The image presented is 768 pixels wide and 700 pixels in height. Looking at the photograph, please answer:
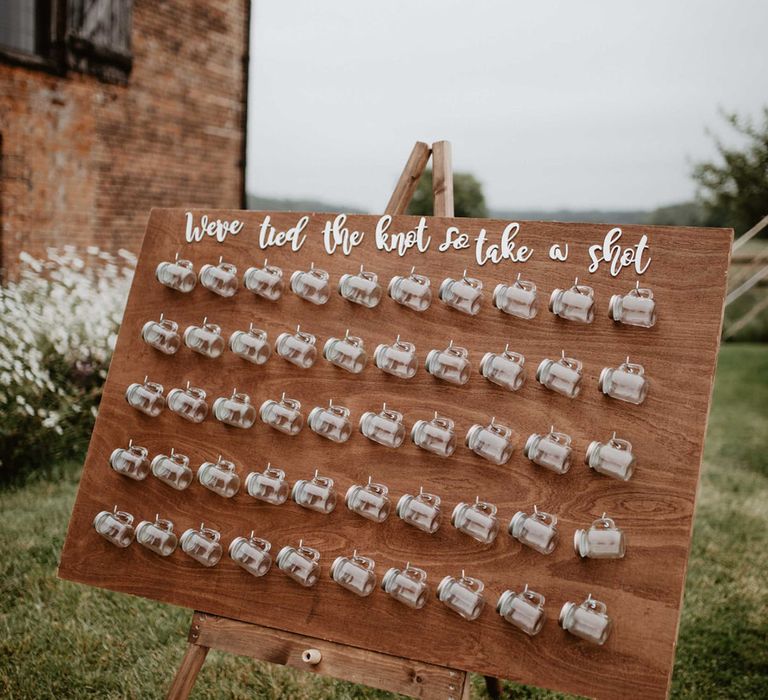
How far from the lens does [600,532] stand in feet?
5.50

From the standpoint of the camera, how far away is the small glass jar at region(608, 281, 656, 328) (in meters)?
1.74

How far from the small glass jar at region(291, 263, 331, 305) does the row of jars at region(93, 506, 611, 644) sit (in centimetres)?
67

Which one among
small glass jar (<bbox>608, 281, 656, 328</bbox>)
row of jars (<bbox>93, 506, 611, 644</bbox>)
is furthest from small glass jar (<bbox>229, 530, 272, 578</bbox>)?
small glass jar (<bbox>608, 281, 656, 328</bbox>)

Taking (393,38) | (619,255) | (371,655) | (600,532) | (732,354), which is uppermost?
(393,38)

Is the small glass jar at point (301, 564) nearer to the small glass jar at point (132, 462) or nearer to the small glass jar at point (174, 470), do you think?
the small glass jar at point (174, 470)

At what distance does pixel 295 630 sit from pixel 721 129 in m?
10.4

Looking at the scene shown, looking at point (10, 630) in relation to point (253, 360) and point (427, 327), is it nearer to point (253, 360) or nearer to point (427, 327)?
point (253, 360)

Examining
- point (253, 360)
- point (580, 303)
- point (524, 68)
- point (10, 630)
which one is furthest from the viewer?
point (524, 68)

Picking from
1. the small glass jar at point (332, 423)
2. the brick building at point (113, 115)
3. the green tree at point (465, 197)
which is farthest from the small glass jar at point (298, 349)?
the green tree at point (465, 197)

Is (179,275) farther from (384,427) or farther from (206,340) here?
(384,427)

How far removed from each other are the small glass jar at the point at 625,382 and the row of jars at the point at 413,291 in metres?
0.11

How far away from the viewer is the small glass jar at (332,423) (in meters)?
1.96

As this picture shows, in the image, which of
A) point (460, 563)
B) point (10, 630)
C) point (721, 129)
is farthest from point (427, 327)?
point (721, 129)

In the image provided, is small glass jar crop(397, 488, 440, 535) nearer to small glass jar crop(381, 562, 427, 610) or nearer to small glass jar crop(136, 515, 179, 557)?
small glass jar crop(381, 562, 427, 610)
